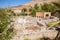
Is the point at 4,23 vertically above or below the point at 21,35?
above

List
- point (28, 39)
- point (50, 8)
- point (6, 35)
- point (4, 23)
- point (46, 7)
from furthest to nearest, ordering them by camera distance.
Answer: point (46, 7) < point (50, 8) < point (28, 39) < point (4, 23) < point (6, 35)

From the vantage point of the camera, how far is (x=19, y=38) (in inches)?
446

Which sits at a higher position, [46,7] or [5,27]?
[5,27]

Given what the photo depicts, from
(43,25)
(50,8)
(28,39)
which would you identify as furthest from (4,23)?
(50,8)

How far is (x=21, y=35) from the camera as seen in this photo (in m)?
12.1

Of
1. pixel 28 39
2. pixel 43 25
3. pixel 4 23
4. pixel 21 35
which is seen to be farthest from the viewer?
pixel 43 25

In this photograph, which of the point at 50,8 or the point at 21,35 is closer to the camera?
the point at 21,35

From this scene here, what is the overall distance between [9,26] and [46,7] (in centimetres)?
3103

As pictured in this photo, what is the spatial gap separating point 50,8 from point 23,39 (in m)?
26.3

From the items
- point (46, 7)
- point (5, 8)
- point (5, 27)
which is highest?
point (5, 8)

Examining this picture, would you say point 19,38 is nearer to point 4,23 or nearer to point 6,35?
point 4,23

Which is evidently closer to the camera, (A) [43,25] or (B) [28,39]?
(B) [28,39]

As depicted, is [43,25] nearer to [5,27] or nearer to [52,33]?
[52,33]

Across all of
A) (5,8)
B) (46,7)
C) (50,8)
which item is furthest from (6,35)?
(46,7)
